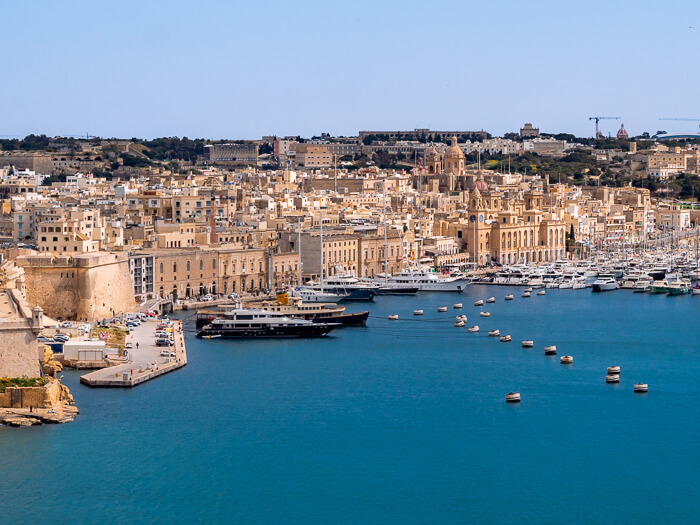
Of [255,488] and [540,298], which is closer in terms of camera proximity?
[255,488]

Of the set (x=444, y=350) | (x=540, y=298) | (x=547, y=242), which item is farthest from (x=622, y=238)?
(x=444, y=350)

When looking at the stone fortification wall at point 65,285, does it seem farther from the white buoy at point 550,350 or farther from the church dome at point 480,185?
the church dome at point 480,185

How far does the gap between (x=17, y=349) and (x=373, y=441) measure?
4.27 m

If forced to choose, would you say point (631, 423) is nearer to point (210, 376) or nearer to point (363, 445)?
point (363, 445)

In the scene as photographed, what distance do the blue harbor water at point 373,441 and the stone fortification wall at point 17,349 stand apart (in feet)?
2.86

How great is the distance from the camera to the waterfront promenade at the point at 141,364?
19.4 meters

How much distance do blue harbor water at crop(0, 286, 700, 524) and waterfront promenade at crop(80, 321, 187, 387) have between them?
24 centimetres

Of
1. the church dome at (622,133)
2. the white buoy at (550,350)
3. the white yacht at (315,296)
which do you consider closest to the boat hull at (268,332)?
the white buoy at (550,350)

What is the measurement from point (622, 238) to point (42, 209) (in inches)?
859

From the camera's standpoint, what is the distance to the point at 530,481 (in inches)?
609

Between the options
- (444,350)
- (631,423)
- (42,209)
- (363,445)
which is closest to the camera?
(363,445)

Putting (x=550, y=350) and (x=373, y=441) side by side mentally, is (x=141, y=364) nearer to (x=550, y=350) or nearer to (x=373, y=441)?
(x=373, y=441)

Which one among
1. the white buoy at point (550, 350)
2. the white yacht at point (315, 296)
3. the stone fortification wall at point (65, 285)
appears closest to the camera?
the white buoy at point (550, 350)

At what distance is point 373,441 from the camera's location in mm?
17047
